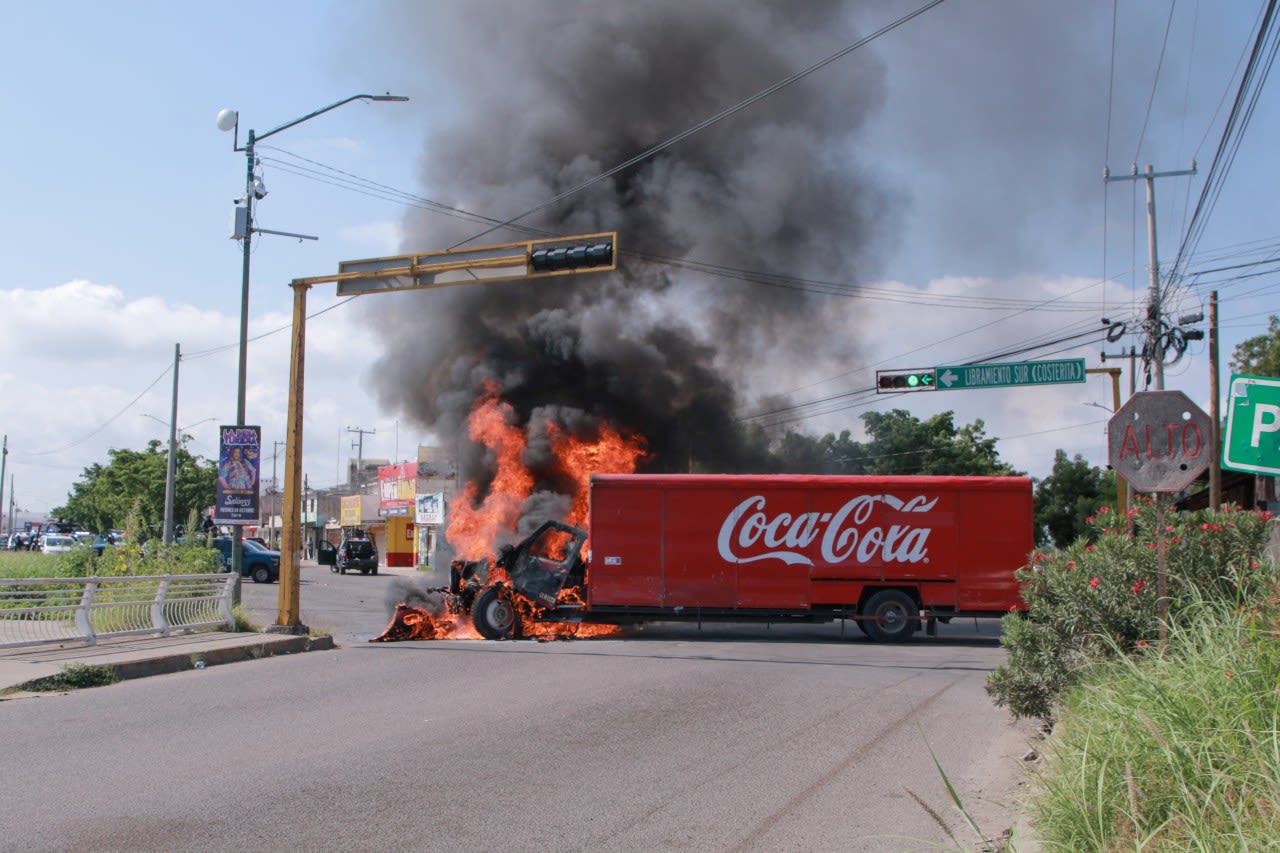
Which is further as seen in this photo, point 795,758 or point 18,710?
point 18,710

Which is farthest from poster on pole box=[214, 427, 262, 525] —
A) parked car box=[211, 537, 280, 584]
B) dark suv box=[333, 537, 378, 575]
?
dark suv box=[333, 537, 378, 575]

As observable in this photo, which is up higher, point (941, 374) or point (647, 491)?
point (941, 374)

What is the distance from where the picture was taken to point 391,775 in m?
6.60

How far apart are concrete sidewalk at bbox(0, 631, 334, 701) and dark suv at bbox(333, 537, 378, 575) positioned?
101 ft

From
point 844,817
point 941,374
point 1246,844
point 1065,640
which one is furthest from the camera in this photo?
point 941,374

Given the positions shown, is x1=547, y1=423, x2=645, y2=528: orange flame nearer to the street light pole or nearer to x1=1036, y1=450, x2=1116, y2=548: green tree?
the street light pole

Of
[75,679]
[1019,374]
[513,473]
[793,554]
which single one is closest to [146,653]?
[75,679]

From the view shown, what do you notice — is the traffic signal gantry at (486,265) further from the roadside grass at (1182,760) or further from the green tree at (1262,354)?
the green tree at (1262,354)

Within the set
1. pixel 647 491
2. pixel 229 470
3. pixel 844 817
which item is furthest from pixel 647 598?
pixel 844 817

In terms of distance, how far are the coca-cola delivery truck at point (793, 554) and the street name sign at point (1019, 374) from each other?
292 centimetres

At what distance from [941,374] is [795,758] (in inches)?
539

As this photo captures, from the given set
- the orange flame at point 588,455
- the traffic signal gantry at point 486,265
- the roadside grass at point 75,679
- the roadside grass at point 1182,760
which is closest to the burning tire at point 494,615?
the orange flame at point 588,455

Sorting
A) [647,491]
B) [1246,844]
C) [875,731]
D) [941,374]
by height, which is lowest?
[875,731]

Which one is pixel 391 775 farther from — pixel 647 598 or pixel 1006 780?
pixel 647 598
